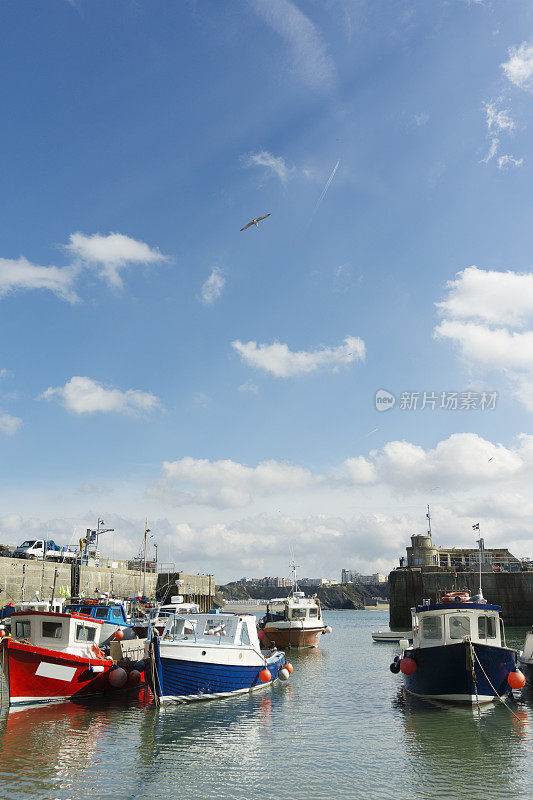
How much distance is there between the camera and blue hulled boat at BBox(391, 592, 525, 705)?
22.4 metres

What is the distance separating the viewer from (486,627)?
24234mm

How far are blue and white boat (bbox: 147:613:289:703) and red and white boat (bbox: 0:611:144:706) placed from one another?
2842 mm

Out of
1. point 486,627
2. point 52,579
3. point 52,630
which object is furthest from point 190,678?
point 52,579

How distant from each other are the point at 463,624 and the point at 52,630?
16707 millimetres

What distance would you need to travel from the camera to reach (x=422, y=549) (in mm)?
83812

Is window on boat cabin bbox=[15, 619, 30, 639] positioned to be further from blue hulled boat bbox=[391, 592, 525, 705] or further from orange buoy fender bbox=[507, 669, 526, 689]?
orange buoy fender bbox=[507, 669, 526, 689]

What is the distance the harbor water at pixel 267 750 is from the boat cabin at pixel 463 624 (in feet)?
8.22

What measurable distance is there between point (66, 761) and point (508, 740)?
44.2 feet

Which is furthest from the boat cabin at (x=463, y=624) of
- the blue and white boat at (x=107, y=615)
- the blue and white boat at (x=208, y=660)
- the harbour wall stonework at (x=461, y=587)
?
the harbour wall stonework at (x=461, y=587)

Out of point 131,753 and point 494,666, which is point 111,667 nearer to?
point 131,753

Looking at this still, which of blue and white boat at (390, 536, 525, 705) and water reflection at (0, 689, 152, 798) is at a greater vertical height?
blue and white boat at (390, 536, 525, 705)

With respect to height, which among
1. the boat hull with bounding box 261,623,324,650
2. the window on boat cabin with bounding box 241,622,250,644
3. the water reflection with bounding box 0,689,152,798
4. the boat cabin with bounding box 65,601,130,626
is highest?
the boat cabin with bounding box 65,601,130,626

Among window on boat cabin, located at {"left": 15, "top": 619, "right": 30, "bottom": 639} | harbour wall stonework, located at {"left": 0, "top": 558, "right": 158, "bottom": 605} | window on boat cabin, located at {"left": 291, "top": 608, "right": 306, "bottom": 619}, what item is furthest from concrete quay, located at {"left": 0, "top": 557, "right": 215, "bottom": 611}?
window on boat cabin, located at {"left": 15, "top": 619, "right": 30, "bottom": 639}

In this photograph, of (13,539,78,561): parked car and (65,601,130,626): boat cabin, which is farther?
(13,539,78,561): parked car
